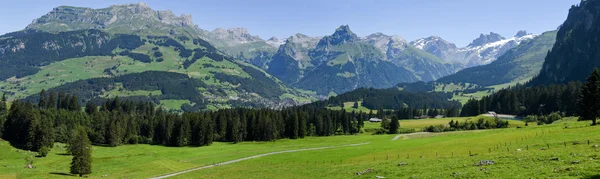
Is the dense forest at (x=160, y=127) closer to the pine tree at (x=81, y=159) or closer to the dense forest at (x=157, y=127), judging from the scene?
Answer: the dense forest at (x=157, y=127)

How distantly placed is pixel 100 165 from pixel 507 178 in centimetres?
9056

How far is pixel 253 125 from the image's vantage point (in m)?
175

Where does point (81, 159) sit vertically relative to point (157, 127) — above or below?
below

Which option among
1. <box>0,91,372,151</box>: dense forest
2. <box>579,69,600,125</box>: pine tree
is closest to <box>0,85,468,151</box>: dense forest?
<box>0,91,372,151</box>: dense forest

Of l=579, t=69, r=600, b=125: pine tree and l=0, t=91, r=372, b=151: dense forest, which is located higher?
l=579, t=69, r=600, b=125: pine tree

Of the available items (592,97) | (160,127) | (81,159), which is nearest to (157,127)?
(160,127)

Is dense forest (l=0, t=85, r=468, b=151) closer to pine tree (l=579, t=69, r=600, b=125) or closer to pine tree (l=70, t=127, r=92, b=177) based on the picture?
pine tree (l=70, t=127, r=92, b=177)

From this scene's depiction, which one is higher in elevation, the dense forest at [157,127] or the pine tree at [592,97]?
the pine tree at [592,97]

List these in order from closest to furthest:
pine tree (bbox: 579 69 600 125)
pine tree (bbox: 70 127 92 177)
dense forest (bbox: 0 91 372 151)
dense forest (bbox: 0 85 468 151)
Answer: pine tree (bbox: 70 127 92 177) → pine tree (bbox: 579 69 600 125) → dense forest (bbox: 0 85 468 151) → dense forest (bbox: 0 91 372 151)

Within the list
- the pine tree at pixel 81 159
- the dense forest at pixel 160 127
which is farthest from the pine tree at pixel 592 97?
the pine tree at pixel 81 159

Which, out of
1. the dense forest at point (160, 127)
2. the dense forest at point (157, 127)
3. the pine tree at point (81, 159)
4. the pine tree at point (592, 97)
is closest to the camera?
the pine tree at point (81, 159)

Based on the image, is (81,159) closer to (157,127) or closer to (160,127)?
(160,127)

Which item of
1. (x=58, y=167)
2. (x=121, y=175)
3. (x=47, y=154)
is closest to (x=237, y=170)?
(x=121, y=175)

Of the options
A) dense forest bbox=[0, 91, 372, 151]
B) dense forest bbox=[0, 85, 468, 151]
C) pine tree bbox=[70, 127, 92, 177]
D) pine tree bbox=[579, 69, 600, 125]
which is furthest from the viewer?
dense forest bbox=[0, 91, 372, 151]
